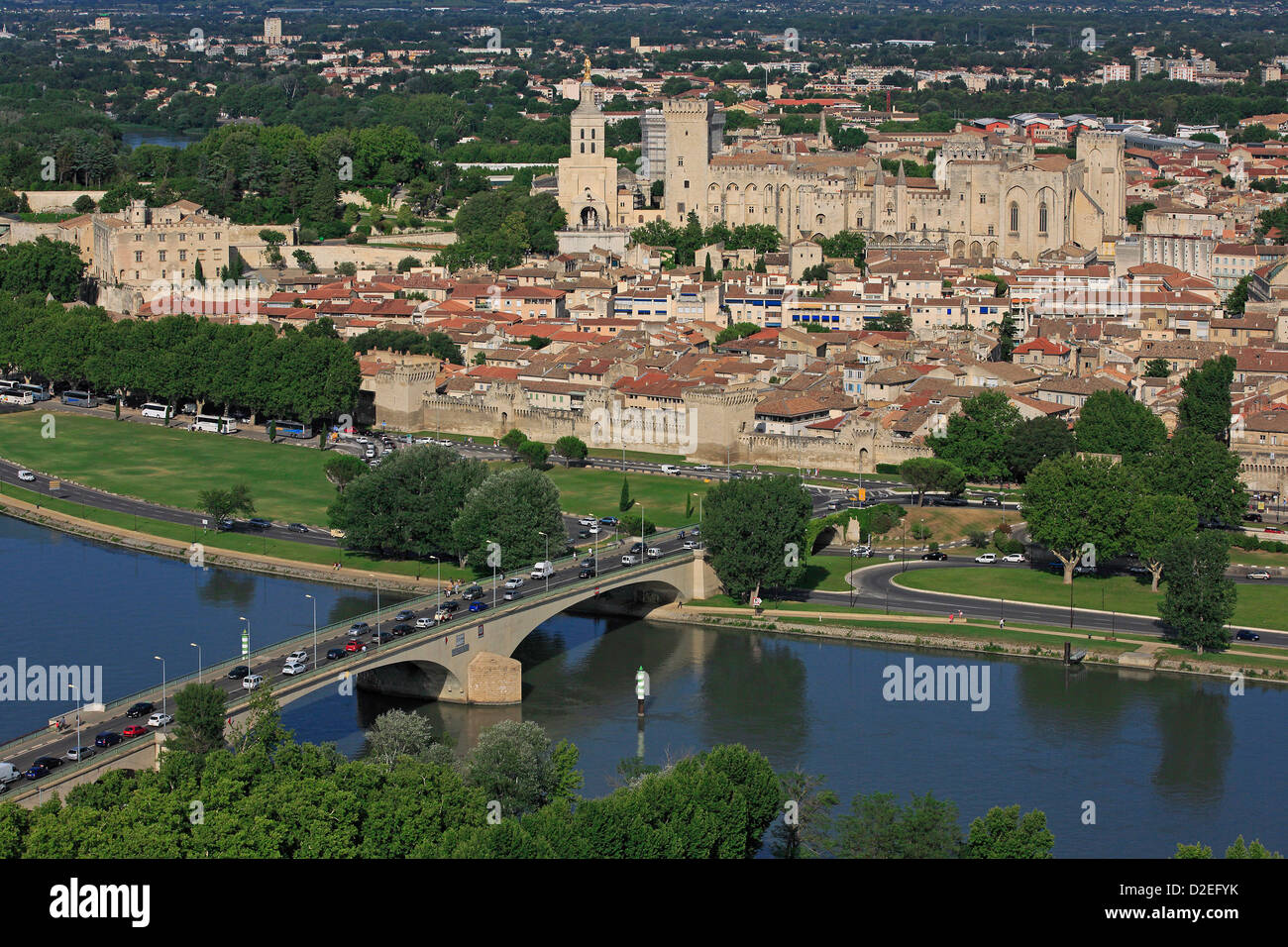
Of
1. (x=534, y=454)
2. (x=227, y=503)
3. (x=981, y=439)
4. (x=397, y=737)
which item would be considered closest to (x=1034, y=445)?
(x=981, y=439)

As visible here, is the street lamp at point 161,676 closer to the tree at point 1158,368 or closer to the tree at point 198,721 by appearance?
the tree at point 198,721

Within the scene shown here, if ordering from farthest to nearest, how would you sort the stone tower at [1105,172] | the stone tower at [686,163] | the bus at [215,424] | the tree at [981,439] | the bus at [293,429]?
the stone tower at [686,163], the stone tower at [1105,172], the bus at [215,424], the bus at [293,429], the tree at [981,439]

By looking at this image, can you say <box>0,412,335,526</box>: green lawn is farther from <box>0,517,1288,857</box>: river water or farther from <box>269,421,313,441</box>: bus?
<box>0,517,1288,857</box>: river water

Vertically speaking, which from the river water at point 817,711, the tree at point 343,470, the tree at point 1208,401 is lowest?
the river water at point 817,711

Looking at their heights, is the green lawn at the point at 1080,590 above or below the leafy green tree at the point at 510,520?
below

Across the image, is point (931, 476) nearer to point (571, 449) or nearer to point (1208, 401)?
point (1208, 401)

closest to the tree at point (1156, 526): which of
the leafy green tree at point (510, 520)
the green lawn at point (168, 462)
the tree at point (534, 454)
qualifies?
the leafy green tree at point (510, 520)
